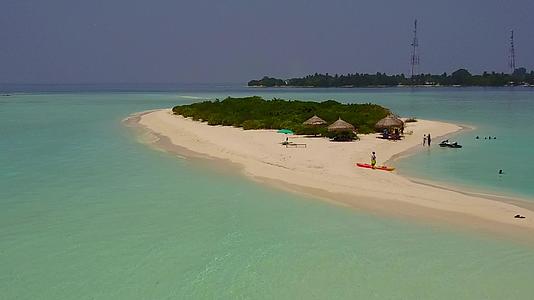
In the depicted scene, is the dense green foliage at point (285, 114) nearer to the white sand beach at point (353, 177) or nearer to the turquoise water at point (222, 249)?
A: the white sand beach at point (353, 177)

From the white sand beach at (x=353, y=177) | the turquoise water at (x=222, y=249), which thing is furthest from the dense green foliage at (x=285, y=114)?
the turquoise water at (x=222, y=249)

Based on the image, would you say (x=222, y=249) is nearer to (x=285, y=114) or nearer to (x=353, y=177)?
(x=353, y=177)

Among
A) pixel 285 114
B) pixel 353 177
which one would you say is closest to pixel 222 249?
pixel 353 177

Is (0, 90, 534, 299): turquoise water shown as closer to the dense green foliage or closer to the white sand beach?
the white sand beach

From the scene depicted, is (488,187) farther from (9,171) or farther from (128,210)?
(9,171)

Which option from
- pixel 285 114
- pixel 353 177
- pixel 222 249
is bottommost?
pixel 222 249

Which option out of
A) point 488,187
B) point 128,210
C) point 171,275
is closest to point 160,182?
point 128,210
